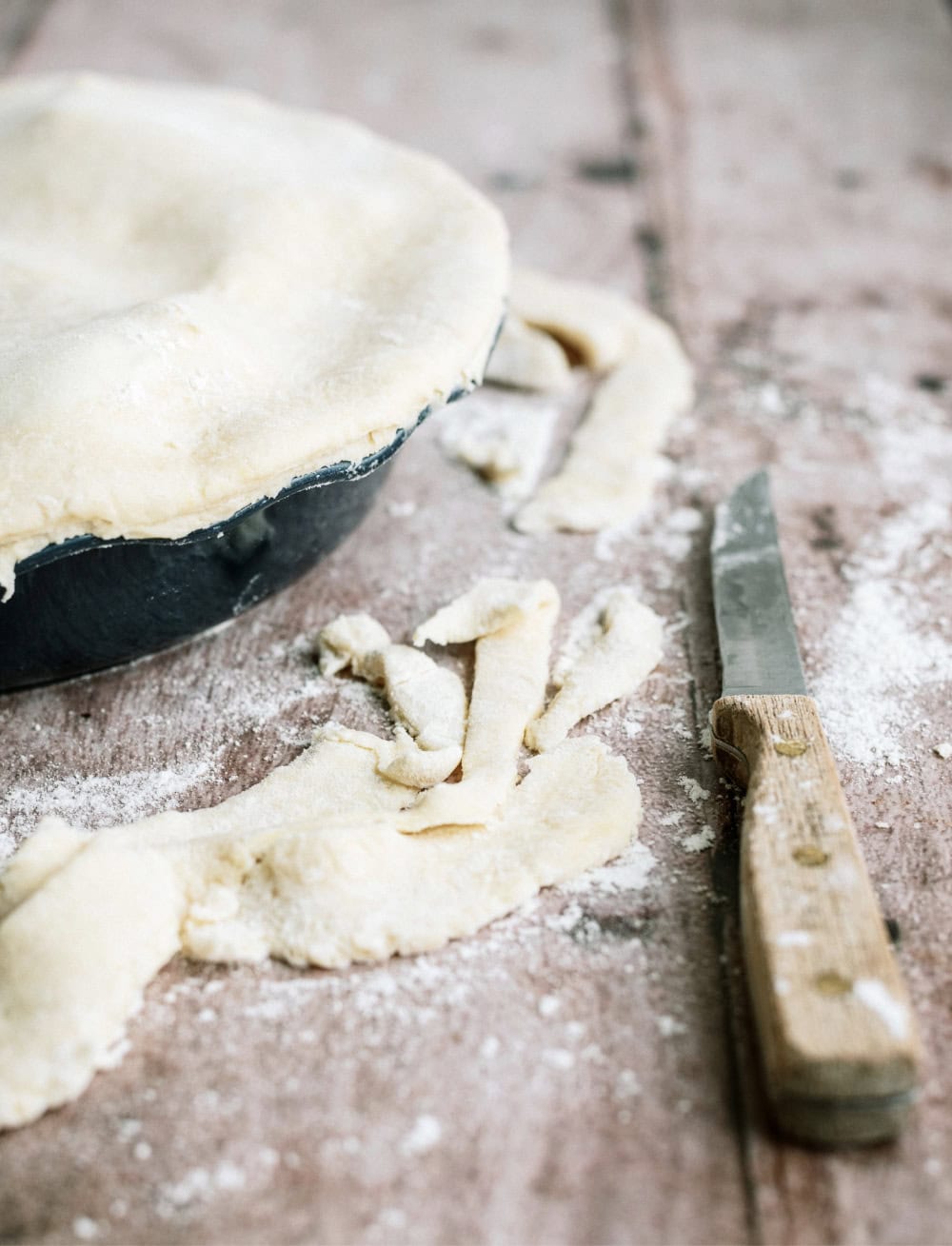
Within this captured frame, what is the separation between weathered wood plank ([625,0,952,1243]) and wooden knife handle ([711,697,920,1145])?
58 millimetres

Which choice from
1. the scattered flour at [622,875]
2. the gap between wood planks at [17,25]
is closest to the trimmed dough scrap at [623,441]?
the scattered flour at [622,875]

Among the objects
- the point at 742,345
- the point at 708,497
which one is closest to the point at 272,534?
the point at 708,497

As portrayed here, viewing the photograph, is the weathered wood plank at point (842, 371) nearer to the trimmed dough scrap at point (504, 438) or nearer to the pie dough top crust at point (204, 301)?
the trimmed dough scrap at point (504, 438)

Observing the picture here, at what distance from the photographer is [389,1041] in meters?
0.79

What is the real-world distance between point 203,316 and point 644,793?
1.94ft

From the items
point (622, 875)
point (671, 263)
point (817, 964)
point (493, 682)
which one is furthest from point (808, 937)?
point (671, 263)

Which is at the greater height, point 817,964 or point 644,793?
point 817,964

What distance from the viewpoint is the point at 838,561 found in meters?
1.26

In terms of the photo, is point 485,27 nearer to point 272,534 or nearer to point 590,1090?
point 272,534

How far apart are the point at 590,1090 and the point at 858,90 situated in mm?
2290

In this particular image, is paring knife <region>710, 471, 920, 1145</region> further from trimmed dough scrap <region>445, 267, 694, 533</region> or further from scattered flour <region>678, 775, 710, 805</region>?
trimmed dough scrap <region>445, 267, 694, 533</region>

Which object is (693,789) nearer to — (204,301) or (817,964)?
(817,964)

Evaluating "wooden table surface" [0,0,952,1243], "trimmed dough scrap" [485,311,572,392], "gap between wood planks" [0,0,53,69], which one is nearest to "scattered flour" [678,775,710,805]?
"wooden table surface" [0,0,952,1243]

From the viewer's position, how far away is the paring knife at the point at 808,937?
2.23 feet
